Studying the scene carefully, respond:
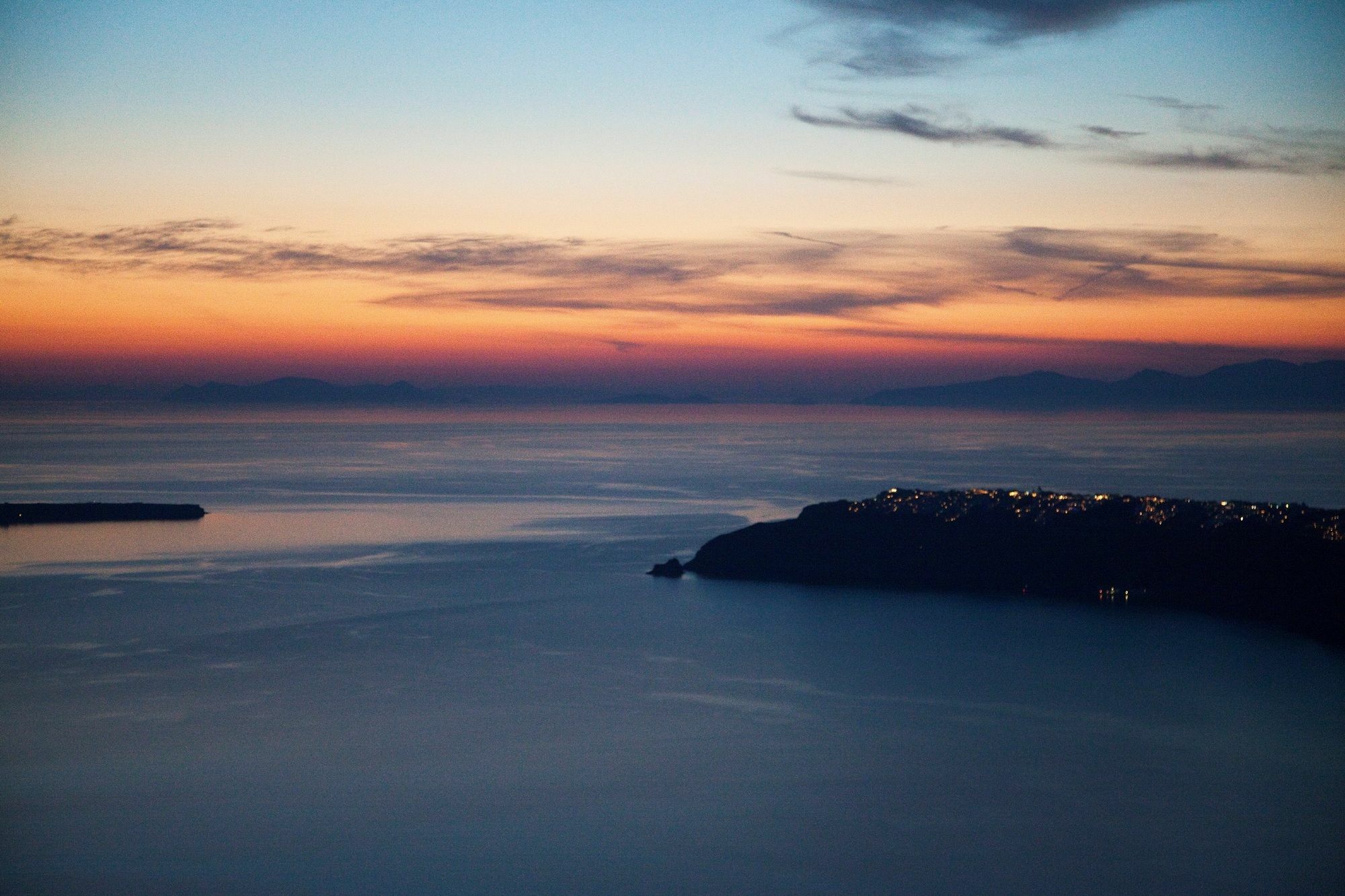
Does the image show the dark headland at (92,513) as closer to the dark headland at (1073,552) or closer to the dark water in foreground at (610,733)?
the dark water in foreground at (610,733)

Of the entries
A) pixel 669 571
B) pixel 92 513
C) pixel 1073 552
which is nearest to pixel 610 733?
pixel 669 571

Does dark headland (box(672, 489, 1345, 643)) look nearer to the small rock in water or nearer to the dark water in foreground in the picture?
the small rock in water

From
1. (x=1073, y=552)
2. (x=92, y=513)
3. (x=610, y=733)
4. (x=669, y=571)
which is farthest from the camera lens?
(x=92, y=513)

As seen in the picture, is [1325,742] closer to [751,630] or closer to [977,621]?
[977,621]

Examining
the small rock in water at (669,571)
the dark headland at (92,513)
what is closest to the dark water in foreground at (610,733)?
the small rock in water at (669,571)

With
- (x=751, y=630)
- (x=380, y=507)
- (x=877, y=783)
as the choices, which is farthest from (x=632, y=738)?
(x=380, y=507)

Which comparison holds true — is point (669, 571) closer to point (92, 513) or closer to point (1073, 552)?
point (1073, 552)
